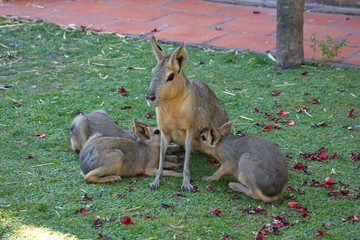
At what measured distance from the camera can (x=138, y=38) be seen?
8.77 meters

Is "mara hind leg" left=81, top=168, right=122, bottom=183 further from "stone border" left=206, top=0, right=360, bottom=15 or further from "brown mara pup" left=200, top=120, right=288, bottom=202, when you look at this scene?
"stone border" left=206, top=0, right=360, bottom=15

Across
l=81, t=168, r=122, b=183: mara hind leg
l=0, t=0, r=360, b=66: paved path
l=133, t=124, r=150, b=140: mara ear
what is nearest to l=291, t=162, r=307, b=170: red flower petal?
l=133, t=124, r=150, b=140: mara ear

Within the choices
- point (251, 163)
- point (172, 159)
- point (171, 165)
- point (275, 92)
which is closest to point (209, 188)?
point (251, 163)

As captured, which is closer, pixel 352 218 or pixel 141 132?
pixel 352 218

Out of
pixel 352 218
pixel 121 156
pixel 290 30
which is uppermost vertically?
pixel 290 30

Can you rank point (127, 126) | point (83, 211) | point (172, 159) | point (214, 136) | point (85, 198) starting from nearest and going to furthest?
point (83, 211) < point (85, 198) < point (214, 136) < point (172, 159) < point (127, 126)

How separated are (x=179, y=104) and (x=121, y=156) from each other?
0.71m

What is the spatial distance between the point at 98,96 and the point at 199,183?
7.94 ft

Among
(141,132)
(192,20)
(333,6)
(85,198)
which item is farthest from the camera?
(333,6)

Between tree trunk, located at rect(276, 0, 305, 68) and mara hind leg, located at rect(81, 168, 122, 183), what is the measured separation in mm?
3663

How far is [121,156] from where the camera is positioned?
185 inches

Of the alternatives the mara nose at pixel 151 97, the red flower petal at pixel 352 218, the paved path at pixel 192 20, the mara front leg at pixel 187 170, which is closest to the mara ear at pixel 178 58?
the mara nose at pixel 151 97

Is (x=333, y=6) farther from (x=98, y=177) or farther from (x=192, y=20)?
(x=98, y=177)

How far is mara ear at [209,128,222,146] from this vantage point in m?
4.82
